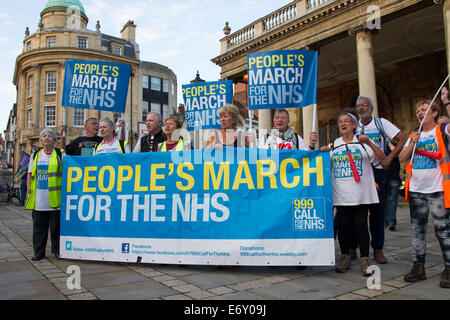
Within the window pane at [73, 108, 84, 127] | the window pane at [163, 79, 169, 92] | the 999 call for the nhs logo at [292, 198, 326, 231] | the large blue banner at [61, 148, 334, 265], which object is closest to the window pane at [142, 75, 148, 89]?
the window pane at [163, 79, 169, 92]

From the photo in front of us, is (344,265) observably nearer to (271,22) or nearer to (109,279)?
(109,279)

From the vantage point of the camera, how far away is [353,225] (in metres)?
4.22

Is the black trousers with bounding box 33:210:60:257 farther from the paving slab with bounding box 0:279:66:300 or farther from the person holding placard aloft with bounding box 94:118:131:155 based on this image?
the paving slab with bounding box 0:279:66:300

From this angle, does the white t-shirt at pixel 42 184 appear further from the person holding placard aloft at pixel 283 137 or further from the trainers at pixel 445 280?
the trainers at pixel 445 280

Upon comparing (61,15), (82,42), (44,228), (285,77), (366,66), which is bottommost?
(44,228)

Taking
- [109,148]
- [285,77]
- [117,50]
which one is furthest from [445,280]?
[117,50]

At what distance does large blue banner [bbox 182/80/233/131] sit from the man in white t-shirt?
17.1 feet

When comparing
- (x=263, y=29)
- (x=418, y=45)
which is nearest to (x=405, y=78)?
(x=418, y=45)

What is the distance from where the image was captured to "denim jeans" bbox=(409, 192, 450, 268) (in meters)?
3.38

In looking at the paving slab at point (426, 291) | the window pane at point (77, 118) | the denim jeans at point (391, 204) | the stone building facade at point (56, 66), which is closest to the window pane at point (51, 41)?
the stone building facade at point (56, 66)

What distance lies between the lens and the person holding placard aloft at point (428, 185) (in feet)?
11.1

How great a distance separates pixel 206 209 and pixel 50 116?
3598cm

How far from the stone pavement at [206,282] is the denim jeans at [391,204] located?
2.35 metres
